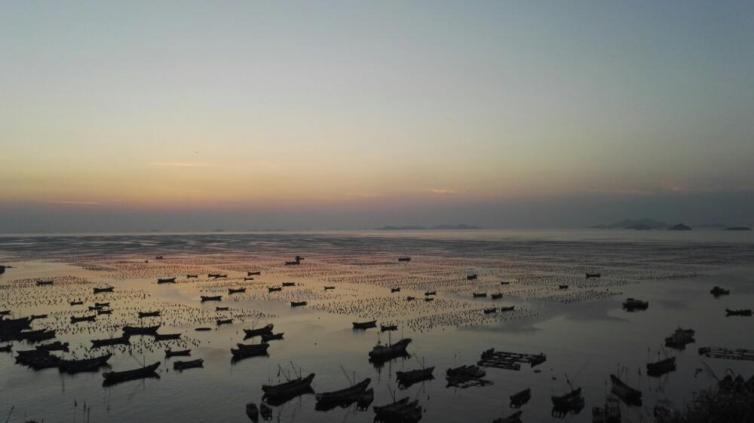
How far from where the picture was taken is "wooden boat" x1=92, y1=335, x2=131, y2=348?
3772 cm

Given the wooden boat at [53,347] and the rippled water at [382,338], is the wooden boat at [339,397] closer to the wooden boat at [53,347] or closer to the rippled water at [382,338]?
the rippled water at [382,338]

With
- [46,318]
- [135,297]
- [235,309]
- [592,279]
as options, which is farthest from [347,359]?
[592,279]

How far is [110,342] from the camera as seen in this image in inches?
1505

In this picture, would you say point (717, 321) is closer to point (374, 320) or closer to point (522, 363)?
point (522, 363)

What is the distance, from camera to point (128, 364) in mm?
33219

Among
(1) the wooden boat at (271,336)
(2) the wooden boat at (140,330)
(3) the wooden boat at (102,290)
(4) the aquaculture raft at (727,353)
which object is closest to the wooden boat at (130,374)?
(1) the wooden boat at (271,336)

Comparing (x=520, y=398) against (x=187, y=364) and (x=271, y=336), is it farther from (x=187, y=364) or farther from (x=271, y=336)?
(x=271, y=336)

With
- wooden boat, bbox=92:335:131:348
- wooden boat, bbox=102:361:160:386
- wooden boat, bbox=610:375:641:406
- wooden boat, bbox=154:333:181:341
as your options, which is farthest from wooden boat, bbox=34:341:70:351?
wooden boat, bbox=610:375:641:406

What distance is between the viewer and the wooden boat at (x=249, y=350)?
34500mm

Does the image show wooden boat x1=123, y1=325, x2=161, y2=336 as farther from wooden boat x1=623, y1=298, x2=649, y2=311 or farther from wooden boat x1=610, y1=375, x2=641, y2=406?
wooden boat x1=623, y1=298, x2=649, y2=311

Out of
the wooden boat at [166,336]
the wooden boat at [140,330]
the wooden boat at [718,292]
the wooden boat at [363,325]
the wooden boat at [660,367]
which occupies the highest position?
the wooden boat at [718,292]

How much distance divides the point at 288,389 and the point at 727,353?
91.1 feet

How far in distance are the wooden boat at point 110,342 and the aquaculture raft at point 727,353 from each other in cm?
4001

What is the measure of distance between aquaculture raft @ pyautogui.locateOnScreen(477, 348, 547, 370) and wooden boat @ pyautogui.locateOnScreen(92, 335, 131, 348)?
85.2 feet
